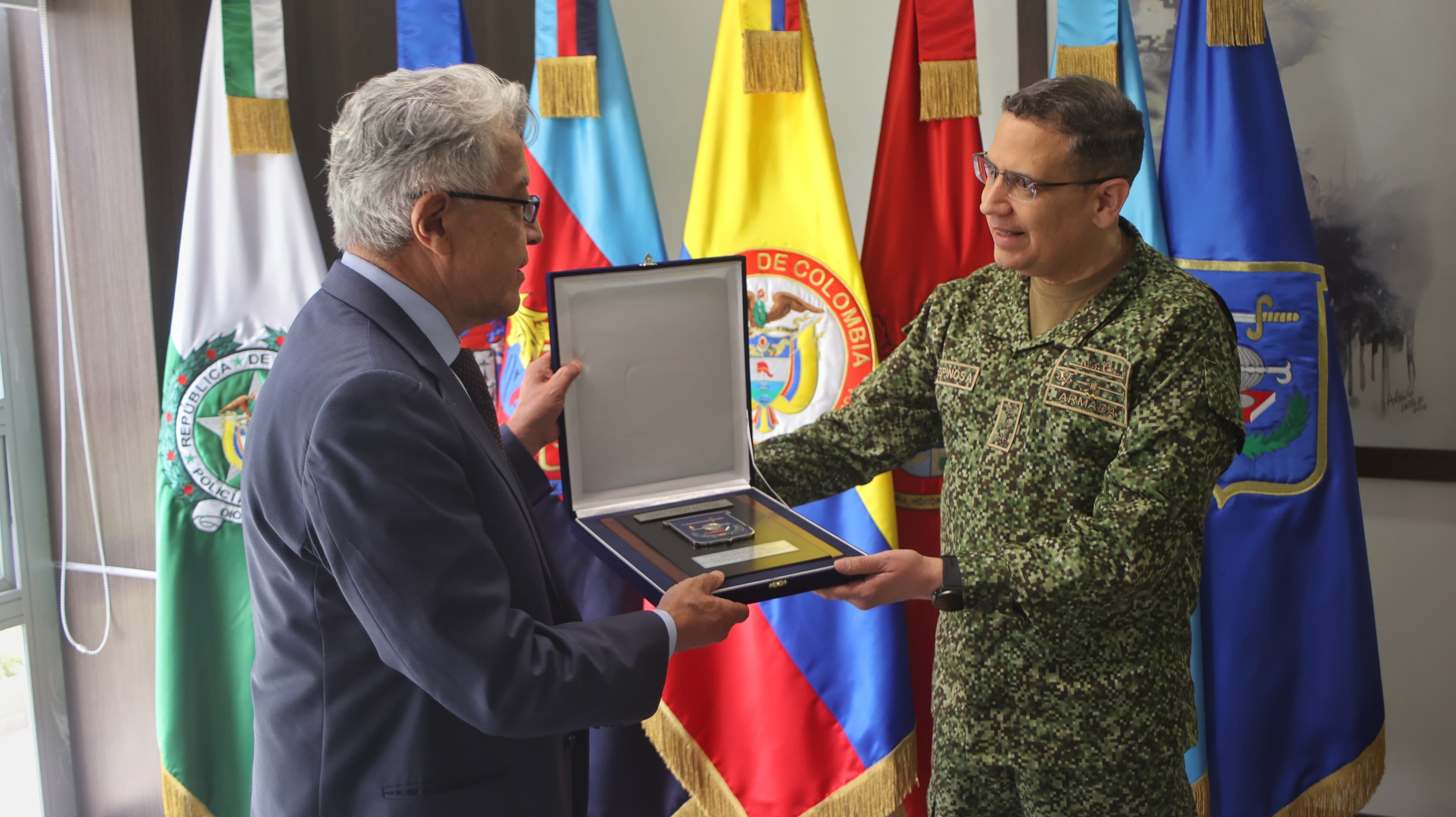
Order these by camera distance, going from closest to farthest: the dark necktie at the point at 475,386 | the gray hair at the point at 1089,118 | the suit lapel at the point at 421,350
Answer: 1. the suit lapel at the point at 421,350
2. the dark necktie at the point at 475,386
3. the gray hair at the point at 1089,118

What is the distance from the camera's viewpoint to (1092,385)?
5.09 ft

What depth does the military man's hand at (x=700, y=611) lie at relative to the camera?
4.42ft

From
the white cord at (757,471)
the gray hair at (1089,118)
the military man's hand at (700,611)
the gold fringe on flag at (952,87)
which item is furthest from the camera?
the gold fringe on flag at (952,87)

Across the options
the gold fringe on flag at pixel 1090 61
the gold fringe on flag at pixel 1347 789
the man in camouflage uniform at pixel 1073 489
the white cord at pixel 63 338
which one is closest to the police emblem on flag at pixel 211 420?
the white cord at pixel 63 338

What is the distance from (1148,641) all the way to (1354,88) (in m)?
1.65

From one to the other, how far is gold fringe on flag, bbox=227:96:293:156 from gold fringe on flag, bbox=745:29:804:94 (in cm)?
108

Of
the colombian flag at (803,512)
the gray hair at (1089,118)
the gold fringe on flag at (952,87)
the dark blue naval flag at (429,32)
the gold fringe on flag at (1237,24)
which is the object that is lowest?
the colombian flag at (803,512)

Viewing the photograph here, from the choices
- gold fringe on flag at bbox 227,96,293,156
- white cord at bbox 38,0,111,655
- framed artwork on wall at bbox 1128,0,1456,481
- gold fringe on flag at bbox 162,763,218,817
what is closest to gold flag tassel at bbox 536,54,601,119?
gold fringe on flag at bbox 227,96,293,156

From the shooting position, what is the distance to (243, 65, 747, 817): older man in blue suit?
1.12 m

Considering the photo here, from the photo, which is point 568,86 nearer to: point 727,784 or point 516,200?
point 516,200

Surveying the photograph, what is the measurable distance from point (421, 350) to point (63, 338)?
198cm

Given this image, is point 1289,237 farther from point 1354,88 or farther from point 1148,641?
point 1148,641

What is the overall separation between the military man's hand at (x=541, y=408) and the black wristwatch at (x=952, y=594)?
66 centimetres

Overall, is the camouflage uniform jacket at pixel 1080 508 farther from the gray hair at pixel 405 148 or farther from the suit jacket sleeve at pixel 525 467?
the gray hair at pixel 405 148
